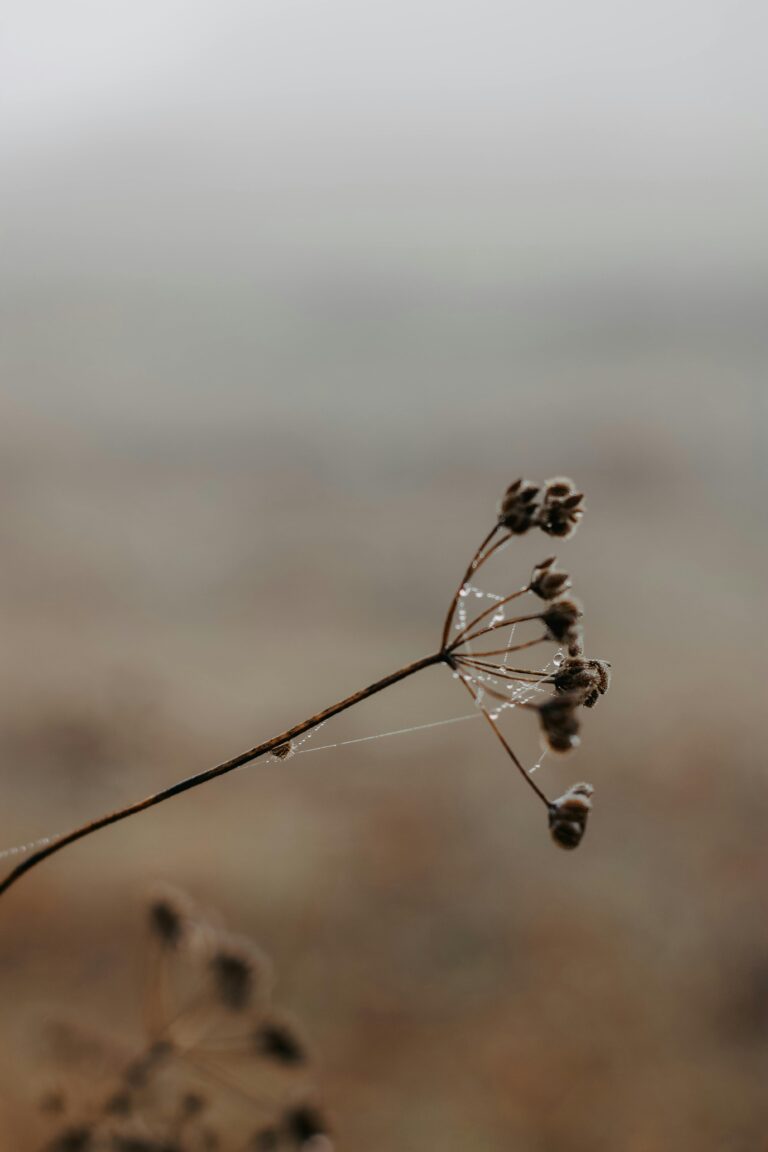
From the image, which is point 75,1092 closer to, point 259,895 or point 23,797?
point 259,895

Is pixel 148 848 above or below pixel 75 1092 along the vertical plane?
above

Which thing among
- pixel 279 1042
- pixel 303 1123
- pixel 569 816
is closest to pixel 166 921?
pixel 279 1042

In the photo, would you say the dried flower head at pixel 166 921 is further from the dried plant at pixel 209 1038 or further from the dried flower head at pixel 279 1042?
the dried flower head at pixel 279 1042

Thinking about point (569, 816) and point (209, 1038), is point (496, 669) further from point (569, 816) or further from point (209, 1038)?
point (209, 1038)

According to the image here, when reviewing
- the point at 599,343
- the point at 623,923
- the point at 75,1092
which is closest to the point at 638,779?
the point at 623,923

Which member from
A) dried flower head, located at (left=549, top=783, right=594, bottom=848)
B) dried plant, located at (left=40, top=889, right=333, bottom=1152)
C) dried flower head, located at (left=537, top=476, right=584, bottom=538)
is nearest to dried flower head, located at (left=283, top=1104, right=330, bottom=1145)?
dried plant, located at (left=40, top=889, right=333, bottom=1152)

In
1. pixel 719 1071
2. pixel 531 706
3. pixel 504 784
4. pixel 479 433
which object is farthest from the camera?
pixel 479 433

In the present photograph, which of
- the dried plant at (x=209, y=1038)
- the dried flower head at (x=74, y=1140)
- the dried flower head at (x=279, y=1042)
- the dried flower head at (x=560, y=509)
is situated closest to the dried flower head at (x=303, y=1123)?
the dried plant at (x=209, y=1038)
